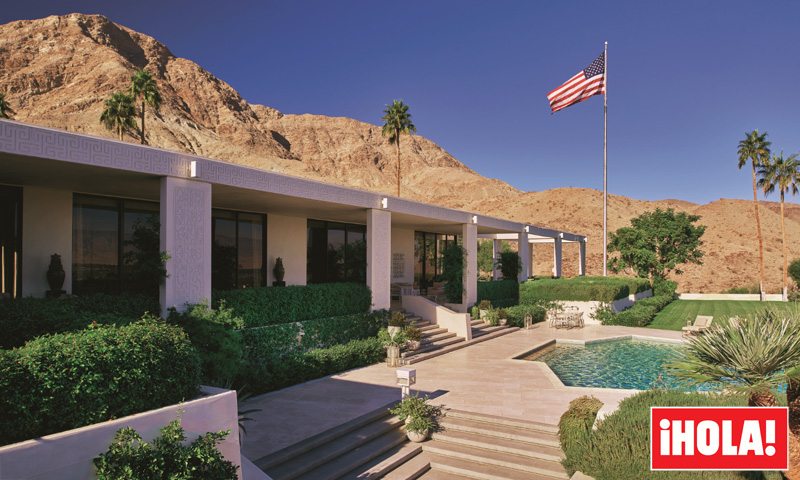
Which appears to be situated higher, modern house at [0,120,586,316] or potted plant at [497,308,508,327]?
modern house at [0,120,586,316]

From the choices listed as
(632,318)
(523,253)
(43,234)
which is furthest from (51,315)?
(523,253)

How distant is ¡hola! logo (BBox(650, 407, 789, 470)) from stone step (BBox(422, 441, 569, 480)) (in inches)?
109

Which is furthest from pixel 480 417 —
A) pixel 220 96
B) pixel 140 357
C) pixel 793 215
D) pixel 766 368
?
pixel 793 215

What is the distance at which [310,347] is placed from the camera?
1290cm

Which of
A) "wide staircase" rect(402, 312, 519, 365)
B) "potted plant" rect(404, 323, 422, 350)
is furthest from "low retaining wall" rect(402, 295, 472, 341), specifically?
"potted plant" rect(404, 323, 422, 350)

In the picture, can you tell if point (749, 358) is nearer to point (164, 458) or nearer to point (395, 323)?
point (164, 458)

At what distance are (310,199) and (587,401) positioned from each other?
330 inches

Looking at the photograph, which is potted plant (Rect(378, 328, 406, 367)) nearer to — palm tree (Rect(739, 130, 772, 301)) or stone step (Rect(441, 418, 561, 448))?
stone step (Rect(441, 418, 561, 448))

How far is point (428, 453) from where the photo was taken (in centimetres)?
855

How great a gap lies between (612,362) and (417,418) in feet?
33.0

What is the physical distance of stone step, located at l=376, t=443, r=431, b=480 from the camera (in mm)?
7578

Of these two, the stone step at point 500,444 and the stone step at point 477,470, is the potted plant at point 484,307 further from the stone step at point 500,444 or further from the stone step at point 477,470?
the stone step at point 477,470

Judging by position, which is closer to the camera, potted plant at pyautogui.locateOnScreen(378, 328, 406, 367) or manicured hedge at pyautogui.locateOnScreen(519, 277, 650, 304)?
potted plant at pyautogui.locateOnScreen(378, 328, 406, 367)

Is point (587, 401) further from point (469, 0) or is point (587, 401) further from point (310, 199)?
point (469, 0)
